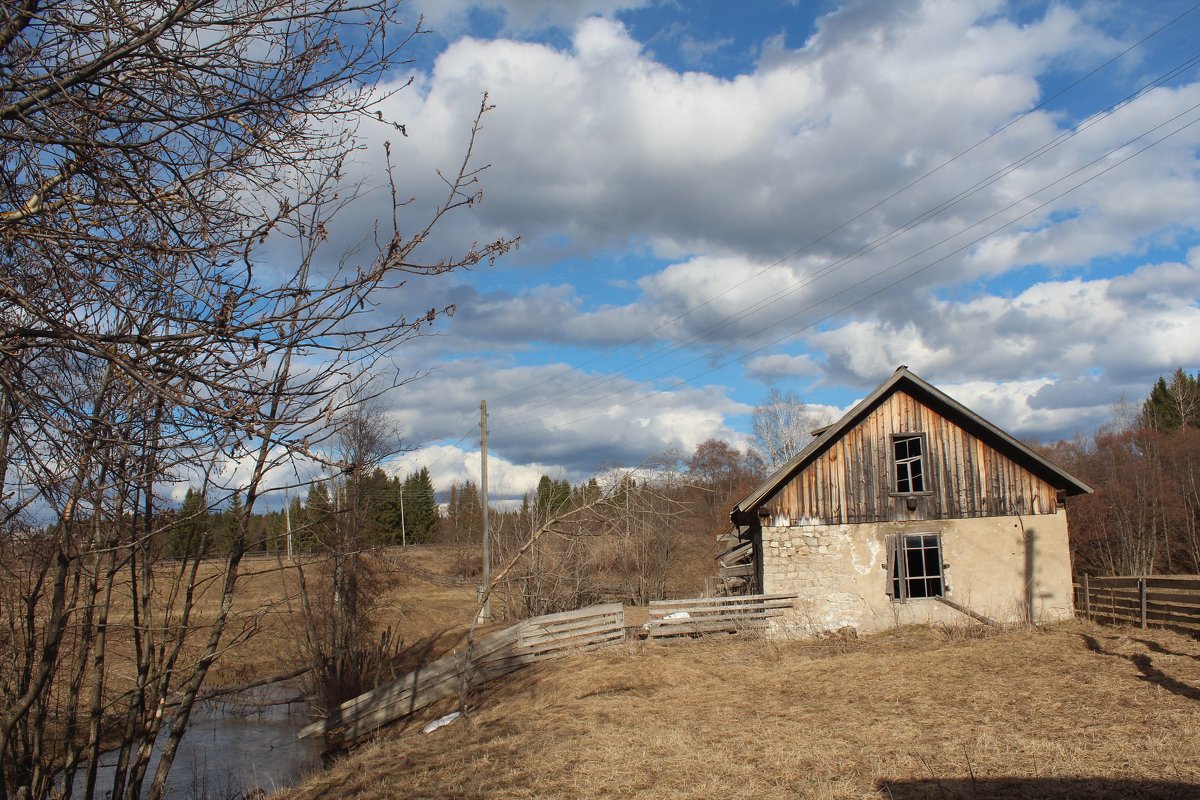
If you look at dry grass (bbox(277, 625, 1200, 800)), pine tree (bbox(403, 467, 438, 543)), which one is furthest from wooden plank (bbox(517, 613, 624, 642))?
pine tree (bbox(403, 467, 438, 543))

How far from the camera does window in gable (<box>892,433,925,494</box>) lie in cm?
1931

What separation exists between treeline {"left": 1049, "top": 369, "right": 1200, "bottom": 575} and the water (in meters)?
43.0

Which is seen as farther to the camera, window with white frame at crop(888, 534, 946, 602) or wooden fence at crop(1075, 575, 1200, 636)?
window with white frame at crop(888, 534, 946, 602)

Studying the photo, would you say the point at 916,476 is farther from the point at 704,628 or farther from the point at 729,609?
the point at 704,628

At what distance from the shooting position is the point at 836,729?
10.3 metres

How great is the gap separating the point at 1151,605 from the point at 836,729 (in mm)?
12189

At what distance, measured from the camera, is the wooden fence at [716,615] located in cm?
1884

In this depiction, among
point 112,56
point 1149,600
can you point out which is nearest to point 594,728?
point 112,56

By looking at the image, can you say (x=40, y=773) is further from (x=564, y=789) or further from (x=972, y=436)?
(x=972, y=436)

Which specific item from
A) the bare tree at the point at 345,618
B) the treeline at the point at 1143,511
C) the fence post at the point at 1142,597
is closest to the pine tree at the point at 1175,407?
the treeline at the point at 1143,511

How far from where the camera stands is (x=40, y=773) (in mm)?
5988

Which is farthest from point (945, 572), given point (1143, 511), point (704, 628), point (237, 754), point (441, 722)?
point (1143, 511)

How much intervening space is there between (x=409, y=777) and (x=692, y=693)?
18.3 feet

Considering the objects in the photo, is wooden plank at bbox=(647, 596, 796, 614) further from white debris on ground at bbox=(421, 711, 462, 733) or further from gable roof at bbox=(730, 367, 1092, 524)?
white debris on ground at bbox=(421, 711, 462, 733)
